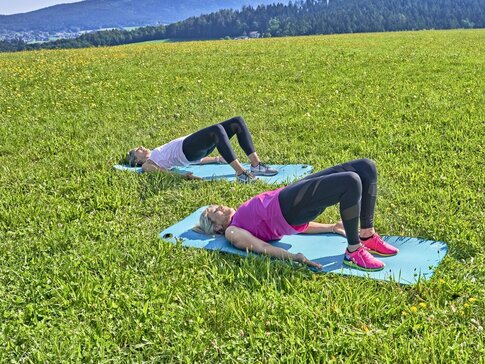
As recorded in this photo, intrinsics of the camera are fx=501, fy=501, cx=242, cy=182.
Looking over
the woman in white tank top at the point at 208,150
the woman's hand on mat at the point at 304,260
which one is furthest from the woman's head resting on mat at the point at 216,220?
the woman in white tank top at the point at 208,150

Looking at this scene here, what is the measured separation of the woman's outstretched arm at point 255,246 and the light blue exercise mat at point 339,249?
0.25 ft

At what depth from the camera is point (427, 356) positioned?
119 inches

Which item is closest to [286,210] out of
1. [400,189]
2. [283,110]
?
[400,189]

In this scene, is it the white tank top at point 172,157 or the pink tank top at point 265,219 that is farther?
the white tank top at point 172,157

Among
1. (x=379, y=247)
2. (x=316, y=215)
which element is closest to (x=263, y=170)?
(x=316, y=215)

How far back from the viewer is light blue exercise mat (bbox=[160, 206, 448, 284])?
411 centimetres

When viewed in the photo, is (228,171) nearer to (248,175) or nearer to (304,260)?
(248,175)

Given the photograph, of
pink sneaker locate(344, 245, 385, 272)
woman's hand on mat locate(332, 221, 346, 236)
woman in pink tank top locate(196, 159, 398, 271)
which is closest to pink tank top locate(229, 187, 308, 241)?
woman in pink tank top locate(196, 159, 398, 271)

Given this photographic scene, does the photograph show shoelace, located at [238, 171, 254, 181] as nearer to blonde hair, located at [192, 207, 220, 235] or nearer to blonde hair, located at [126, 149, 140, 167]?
blonde hair, located at [192, 207, 220, 235]

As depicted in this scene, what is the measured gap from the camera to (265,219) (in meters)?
4.70

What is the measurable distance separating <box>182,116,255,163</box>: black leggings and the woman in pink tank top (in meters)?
2.02

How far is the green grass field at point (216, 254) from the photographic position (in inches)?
132

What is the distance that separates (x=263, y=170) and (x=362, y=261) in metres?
3.05

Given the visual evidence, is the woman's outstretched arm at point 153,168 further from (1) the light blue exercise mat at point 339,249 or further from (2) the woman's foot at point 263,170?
(1) the light blue exercise mat at point 339,249
